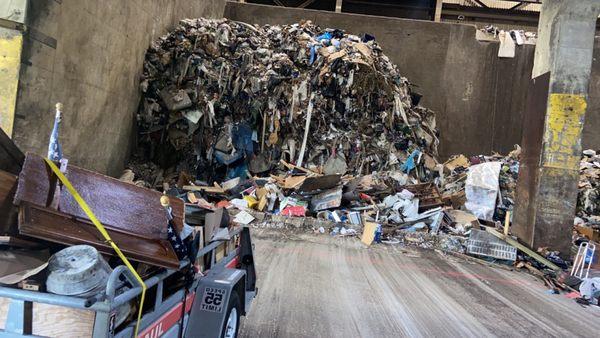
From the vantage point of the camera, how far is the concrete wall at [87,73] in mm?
6484

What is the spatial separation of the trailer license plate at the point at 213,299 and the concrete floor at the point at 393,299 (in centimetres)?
130

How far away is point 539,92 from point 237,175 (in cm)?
776

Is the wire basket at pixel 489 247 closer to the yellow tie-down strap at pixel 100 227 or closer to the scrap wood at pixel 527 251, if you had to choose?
the scrap wood at pixel 527 251

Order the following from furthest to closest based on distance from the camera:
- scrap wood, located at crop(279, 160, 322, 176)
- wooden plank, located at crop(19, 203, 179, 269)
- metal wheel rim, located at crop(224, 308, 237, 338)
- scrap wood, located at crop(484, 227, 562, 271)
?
scrap wood, located at crop(279, 160, 322, 176)
scrap wood, located at crop(484, 227, 562, 271)
metal wheel rim, located at crop(224, 308, 237, 338)
wooden plank, located at crop(19, 203, 179, 269)

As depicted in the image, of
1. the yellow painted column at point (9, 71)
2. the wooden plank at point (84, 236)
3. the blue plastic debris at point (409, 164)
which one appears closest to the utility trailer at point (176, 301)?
the wooden plank at point (84, 236)

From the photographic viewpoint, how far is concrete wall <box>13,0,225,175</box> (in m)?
6.48

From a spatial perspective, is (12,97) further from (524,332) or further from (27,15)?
(524,332)

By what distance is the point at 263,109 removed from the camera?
11.8 m

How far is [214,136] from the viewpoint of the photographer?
38.4 ft

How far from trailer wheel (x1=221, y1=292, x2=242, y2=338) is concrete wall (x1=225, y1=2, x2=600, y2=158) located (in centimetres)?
1312

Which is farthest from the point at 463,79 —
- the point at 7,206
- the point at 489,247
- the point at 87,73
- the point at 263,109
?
the point at 7,206

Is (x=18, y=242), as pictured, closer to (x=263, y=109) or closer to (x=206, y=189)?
(x=206, y=189)

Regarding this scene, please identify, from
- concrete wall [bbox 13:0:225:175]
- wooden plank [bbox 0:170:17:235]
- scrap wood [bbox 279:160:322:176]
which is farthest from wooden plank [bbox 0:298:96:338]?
scrap wood [bbox 279:160:322:176]

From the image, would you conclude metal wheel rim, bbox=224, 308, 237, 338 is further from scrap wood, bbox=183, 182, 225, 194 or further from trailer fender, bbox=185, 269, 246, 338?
scrap wood, bbox=183, 182, 225, 194
